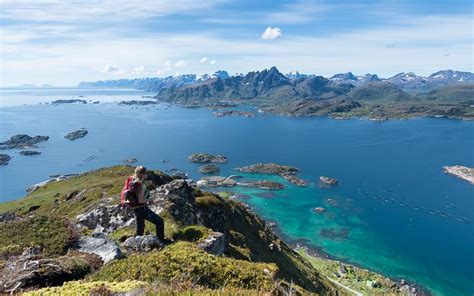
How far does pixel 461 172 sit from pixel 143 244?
7963 inches

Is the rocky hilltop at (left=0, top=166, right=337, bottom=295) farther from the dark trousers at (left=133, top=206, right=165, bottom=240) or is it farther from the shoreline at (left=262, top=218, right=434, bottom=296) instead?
the shoreline at (left=262, top=218, right=434, bottom=296)

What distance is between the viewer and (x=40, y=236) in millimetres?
20547

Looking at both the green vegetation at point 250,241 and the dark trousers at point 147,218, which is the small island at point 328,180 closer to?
the green vegetation at point 250,241

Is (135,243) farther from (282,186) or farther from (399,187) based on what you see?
(399,187)

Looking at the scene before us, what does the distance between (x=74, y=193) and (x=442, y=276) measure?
9427 cm

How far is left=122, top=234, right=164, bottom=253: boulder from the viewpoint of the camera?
777 inches

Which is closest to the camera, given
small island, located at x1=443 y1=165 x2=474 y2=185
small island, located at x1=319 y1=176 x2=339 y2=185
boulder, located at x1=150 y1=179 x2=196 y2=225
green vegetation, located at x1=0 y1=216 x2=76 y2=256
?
green vegetation, located at x1=0 y1=216 x2=76 y2=256

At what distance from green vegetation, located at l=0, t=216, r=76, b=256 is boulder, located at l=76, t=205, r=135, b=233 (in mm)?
8982

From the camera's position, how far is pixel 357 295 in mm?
75875

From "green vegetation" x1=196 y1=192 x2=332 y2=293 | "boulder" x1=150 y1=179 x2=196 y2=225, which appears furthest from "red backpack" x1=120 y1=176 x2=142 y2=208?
"green vegetation" x1=196 y1=192 x2=332 y2=293

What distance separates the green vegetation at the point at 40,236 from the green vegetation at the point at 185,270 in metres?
4.65

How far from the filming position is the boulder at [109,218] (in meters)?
32.4

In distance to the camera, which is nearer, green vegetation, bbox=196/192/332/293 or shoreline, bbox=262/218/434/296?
green vegetation, bbox=196/192/332/293

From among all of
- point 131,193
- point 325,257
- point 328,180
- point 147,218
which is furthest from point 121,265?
point 328,180
